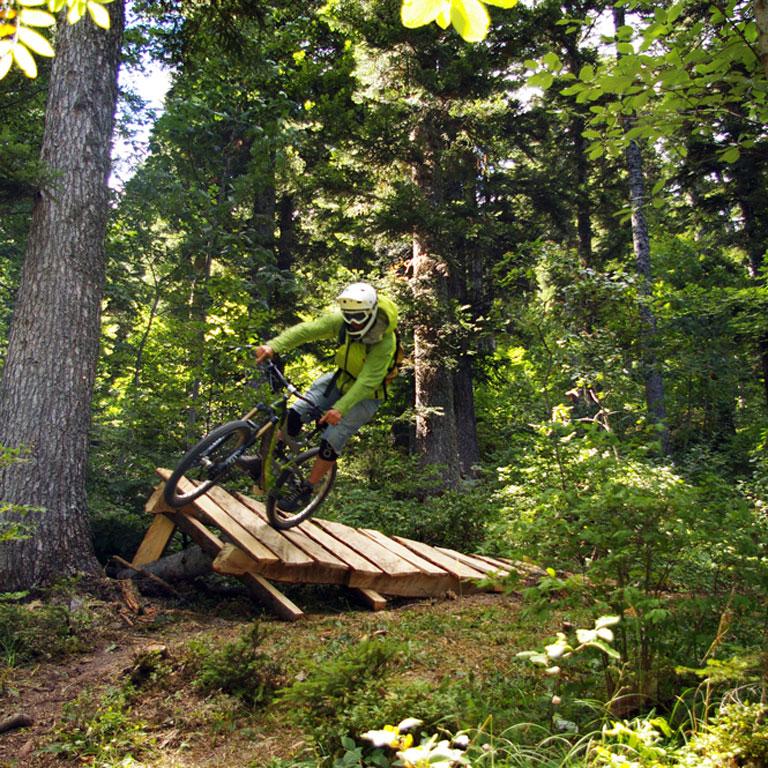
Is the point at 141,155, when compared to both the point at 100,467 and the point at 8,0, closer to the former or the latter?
the point at 100,467

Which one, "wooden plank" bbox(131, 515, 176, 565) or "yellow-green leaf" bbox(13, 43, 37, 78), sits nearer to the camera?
"yellow-green leaf" bbox(13, 43, 37, 78)

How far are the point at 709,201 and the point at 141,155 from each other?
1608 centimetres

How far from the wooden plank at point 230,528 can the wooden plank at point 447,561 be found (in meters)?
1.94

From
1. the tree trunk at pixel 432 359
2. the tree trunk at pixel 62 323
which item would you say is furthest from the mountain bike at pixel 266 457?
the tree trunk at pixel 432 359

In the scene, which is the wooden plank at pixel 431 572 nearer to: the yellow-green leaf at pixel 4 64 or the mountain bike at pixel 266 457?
the mountain bike at pixel 266 457

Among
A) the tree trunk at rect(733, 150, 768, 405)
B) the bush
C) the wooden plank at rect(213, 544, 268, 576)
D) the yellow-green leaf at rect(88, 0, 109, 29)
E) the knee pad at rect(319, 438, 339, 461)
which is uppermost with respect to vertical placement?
the tree trunk at rect(733, 150, 768, 405)

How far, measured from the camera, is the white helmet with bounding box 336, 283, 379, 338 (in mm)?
5445

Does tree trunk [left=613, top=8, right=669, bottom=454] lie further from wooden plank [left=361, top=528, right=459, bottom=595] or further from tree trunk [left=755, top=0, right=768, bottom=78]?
tree trunk [left=755, top=0, right=768, bottom=78]

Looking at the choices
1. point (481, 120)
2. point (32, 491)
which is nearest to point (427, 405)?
point (481, 120)

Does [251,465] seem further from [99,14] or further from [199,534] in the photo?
[99,14]

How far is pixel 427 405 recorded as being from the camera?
11930 mm

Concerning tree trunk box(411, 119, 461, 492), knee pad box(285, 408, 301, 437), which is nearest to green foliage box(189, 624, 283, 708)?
knee pad box(285, 408, 301, 437)

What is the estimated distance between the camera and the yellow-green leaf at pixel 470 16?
1416 mm

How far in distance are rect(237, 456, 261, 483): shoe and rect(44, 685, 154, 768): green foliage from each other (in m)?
2.53
